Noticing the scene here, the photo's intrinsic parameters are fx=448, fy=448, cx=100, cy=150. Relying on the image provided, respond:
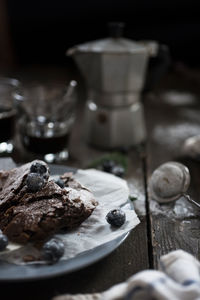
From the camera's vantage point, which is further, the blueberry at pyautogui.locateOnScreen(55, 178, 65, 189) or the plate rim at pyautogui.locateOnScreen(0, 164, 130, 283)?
the blueberry at pyautogui.locateOnScreen(55, 178, 65, 189)

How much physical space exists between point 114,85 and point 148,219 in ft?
2.18

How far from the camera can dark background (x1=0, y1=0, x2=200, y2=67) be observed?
10.4 feet

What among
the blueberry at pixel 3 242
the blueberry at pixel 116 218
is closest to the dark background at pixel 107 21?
the blueberry at pixel 116 218

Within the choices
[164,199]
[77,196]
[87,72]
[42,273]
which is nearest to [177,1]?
[87,72]

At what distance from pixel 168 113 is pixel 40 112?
27.8 inches

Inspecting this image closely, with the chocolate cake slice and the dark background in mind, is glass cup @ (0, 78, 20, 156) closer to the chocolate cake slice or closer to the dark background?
the chocolate cake slice

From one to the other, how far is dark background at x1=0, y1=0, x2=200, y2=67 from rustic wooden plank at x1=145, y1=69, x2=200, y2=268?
19.1 inches

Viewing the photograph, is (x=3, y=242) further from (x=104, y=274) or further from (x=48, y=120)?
(x=48, y=120)

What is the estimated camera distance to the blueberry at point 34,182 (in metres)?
1.04

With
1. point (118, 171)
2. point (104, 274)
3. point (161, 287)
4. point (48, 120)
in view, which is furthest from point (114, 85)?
point (161, 287)

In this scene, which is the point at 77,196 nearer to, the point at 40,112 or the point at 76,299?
the point at 76,299

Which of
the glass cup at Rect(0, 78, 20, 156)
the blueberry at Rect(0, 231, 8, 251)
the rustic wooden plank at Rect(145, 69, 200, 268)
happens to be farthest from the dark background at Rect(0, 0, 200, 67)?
the blueberry at Rect(0, 231, 8, 251)

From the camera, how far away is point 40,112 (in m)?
1.75

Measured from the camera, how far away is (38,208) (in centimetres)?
101
